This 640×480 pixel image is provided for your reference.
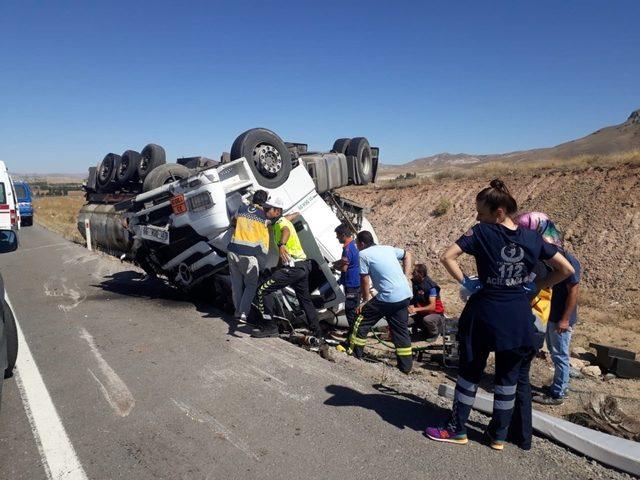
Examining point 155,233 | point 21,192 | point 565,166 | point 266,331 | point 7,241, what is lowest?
point 266,331

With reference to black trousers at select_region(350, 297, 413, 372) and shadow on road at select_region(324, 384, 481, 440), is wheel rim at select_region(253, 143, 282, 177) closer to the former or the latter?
black trousers at select_region(350, 297, 413, 372)

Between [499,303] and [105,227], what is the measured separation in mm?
10476

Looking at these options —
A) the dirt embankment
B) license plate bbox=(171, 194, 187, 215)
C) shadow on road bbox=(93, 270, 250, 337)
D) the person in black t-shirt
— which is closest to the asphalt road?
shadow on road bbox=(93, 270, 250, 337)

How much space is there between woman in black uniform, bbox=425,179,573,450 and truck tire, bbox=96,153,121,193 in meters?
9.42

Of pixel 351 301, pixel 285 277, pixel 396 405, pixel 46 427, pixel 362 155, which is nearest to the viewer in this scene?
pixel 46 427

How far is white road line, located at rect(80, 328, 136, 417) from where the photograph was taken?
3.62 metres

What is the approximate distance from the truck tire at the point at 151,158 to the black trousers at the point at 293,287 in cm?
495

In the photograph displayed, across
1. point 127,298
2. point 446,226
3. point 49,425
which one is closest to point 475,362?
point 49,425

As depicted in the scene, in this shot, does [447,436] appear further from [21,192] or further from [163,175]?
[21,192]

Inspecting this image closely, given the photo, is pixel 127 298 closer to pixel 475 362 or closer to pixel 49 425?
pixel 49 425

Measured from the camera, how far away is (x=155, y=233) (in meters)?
6.55

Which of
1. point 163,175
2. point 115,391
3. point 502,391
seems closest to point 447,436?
point 502,391

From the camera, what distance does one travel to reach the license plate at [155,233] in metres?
6.44

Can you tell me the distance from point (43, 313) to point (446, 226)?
12.5 m
